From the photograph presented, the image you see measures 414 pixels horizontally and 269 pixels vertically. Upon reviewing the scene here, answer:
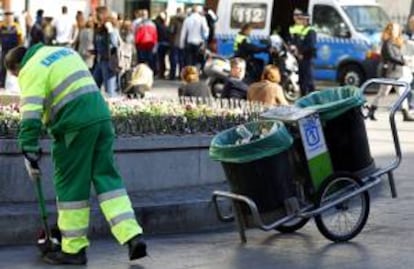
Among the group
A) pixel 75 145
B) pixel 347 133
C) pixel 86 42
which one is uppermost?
pixel 75 145

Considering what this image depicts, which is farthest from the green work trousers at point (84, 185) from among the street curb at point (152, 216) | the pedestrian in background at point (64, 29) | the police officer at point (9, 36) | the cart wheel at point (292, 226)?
the pedestrian in background at point (64, 29)

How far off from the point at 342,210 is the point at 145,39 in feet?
57.8

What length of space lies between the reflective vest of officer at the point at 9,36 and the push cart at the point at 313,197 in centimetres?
1451

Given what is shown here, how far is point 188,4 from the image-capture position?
111 ft

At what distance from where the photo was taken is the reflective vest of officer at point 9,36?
22656 millimetres

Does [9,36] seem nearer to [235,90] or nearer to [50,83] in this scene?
[235,90]

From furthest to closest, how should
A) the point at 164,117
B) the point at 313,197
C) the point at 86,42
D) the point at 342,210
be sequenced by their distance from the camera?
the point at 86,42
the point at 164,117
the point at 342,210
the point at 313,197

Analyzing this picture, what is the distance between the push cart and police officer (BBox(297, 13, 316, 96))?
12246mm

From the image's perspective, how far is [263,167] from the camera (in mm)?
8320

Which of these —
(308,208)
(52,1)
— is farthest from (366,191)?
(52,1)

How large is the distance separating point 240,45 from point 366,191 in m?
13.3

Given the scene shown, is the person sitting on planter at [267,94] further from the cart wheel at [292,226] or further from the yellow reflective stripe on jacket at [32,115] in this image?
the yellow reflective stripe on jacket at [32,115]

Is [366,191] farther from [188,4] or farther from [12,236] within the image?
[188,4]

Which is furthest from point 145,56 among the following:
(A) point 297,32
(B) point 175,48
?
(A) point 297,32
